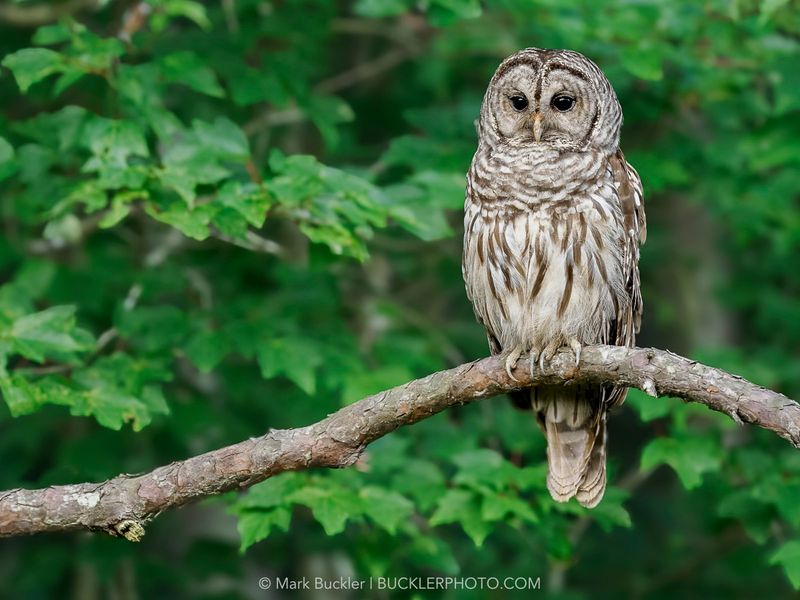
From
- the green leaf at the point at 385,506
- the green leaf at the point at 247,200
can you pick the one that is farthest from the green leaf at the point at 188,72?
the green leaf at the point at 385,506

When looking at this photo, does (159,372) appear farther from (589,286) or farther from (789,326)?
(789,326)

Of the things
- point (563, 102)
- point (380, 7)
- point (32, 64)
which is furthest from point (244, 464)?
point (380, 7)

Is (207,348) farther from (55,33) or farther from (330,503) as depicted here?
(55,33)

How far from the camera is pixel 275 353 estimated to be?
14.3 feet

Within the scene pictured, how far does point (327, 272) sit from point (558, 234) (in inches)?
63.5

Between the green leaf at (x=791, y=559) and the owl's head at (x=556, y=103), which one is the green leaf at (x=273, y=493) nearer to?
the owl's head at (x=556, y=103)

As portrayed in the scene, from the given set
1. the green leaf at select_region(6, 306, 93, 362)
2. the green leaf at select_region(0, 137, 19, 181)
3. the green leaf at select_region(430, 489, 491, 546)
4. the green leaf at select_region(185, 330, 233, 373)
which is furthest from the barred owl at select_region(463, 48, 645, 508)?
the green leaf at select_region(0, 137, 19, 181)

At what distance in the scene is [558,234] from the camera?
159 inches

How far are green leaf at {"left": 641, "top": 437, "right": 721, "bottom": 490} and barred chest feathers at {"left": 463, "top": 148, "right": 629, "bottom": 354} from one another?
0.48 m

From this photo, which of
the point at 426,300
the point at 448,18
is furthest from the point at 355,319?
the point at 448,18

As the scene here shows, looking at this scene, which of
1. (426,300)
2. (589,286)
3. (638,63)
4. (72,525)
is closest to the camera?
(72,525)

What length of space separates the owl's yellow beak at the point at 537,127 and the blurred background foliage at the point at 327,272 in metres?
0.43

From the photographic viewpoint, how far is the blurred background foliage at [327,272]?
13.2ft

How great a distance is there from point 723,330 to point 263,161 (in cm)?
339
